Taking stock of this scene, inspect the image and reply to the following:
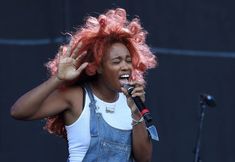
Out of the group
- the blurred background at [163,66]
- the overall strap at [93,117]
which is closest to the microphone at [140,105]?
the overall strap at [93,117]

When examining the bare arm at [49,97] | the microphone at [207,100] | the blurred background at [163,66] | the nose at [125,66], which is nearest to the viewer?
the bare arm at [49,97]

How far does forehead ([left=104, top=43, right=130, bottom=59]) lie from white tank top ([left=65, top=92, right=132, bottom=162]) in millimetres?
226

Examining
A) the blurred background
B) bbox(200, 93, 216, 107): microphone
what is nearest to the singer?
the blurred background

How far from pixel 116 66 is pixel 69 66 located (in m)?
0.25

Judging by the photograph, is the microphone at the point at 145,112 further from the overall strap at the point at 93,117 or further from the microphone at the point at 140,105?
the overall strap at the point at 93,117

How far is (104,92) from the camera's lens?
3672 mm

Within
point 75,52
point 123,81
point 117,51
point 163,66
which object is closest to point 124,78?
point 123,81

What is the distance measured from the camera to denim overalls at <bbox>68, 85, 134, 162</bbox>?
11.4 ft

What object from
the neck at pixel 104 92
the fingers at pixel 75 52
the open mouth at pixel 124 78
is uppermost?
the fingers at pixel 75 52

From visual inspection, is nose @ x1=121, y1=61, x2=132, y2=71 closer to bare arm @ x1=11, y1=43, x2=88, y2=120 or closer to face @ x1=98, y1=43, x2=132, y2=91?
face @ x1=98, y1=43, x2=132, y2=91

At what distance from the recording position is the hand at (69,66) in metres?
3.46

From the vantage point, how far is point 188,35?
595 cm

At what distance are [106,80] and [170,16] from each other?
2.31 metres

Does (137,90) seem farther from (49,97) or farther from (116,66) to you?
(49,97)
